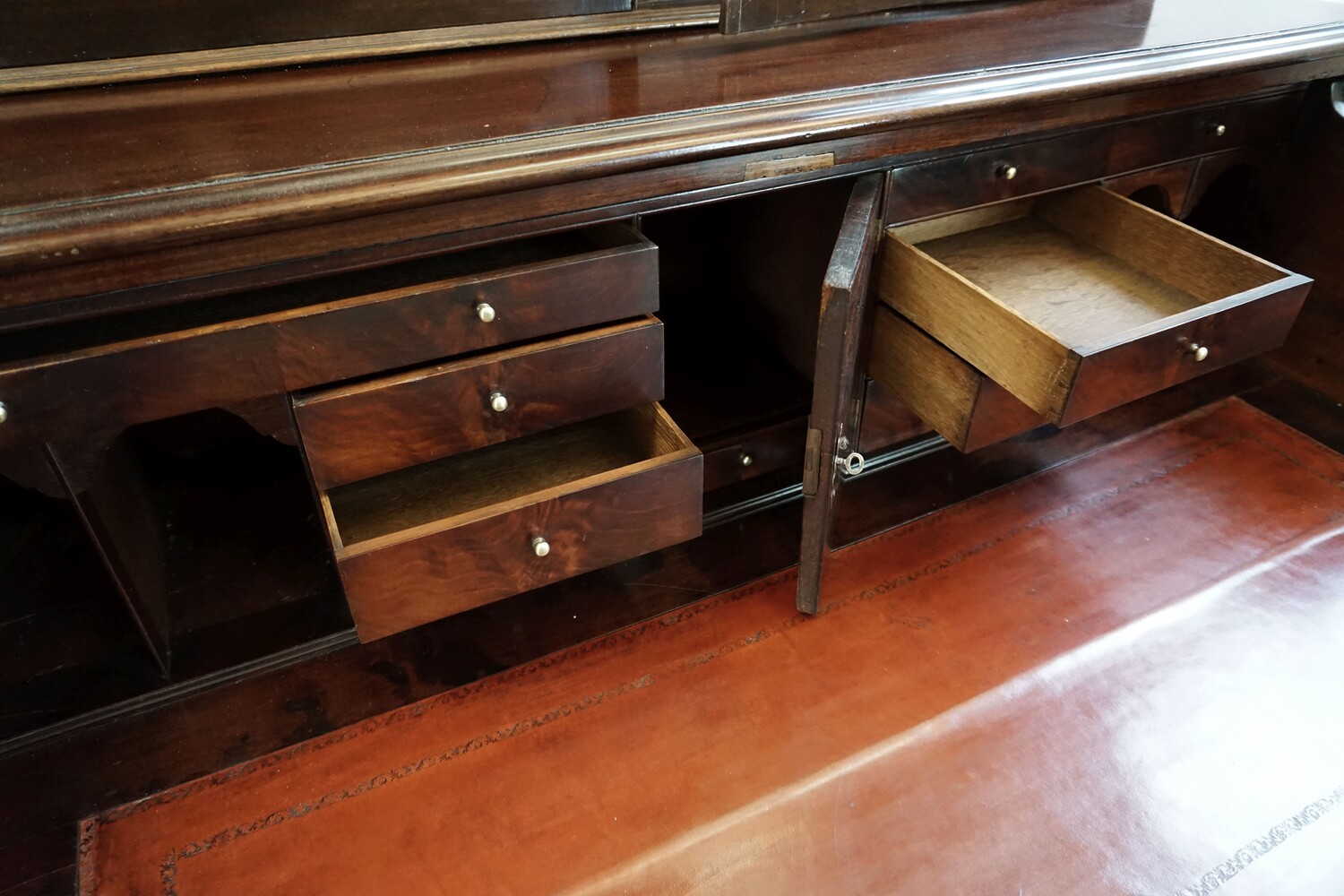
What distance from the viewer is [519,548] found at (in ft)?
3.18

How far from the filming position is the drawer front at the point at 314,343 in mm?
766

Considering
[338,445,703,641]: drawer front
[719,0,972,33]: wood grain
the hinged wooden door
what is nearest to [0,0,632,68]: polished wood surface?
[719,0,972,33]: wood grain

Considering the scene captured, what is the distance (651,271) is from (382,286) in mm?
286

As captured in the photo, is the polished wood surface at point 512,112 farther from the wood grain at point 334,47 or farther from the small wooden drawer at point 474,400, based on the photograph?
the small wooden drawer at point 474,400

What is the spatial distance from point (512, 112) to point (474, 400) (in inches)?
12.3

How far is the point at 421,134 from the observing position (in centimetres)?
85

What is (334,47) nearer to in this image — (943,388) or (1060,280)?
(943,388)

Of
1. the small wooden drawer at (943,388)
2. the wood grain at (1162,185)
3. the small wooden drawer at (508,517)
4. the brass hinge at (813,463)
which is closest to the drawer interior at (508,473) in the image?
the small wooden drawer at (508,517)

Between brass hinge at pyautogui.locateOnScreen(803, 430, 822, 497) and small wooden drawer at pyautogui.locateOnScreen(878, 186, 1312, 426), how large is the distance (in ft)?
0.74

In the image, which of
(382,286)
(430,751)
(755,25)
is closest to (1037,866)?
(430,751)

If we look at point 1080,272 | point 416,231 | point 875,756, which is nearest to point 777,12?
point 1080,272

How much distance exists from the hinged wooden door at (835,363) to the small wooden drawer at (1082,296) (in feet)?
0.39

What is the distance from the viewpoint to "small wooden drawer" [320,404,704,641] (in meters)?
0.91

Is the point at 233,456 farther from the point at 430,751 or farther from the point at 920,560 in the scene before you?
the point at 920,560
